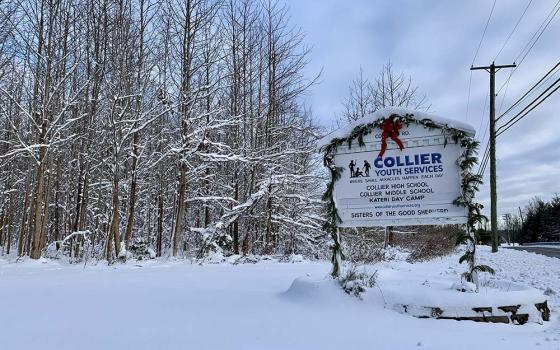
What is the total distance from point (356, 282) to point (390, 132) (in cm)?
229

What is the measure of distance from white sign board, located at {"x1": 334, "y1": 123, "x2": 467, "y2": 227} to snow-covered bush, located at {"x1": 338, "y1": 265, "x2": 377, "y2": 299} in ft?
2.93

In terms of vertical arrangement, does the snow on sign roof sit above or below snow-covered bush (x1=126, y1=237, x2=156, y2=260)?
above

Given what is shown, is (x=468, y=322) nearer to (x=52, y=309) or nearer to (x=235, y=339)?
(x=235, y=339)

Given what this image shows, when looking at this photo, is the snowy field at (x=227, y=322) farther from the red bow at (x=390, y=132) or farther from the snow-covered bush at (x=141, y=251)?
the snow-covered bush at (x=141, y=251)

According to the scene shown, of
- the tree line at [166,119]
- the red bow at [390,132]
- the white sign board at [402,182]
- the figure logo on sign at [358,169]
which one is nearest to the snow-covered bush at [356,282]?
the white sign board at [402,182]

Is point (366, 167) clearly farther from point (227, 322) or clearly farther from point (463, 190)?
point (227, 322)

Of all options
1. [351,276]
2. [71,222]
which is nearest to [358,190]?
[351,276]

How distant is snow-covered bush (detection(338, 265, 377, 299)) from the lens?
5.35 meters

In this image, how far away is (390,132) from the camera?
6184 mm

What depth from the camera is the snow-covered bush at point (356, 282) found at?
535 centimetres

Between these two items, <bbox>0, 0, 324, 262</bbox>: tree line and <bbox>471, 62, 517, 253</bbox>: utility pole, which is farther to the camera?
<bbox>471, 62, 517, 253</bbox>: utility pole

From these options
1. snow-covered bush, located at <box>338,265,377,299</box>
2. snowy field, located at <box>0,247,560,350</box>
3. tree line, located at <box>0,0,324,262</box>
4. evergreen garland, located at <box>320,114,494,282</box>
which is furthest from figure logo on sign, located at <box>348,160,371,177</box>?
tree line, located at <box>0,0,324,262</box>

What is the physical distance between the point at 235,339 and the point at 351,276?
7.68ft

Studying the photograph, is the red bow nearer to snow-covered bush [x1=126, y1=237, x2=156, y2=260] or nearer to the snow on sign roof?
the snow on sign roof
